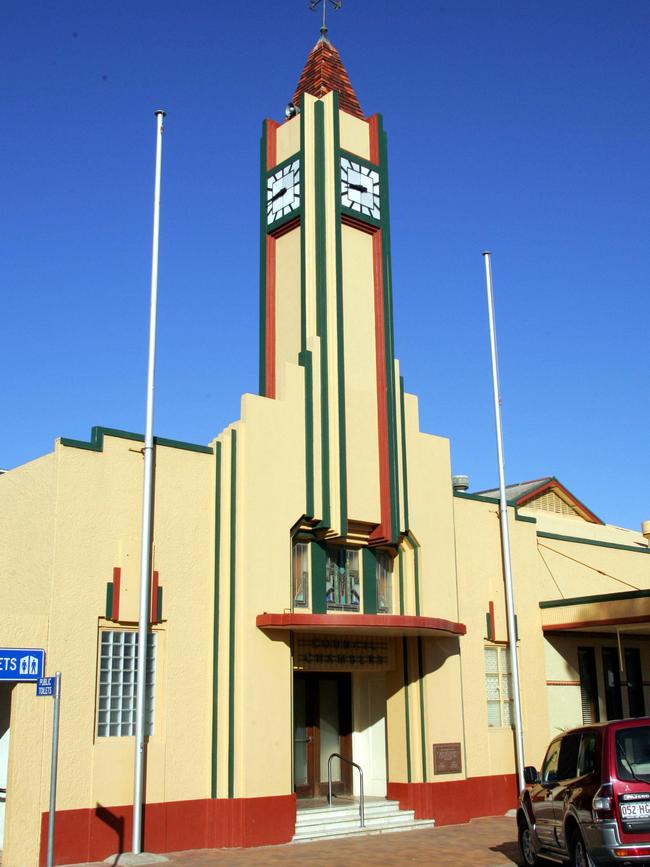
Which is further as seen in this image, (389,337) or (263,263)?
(263,263)

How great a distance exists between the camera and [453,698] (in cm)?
1998

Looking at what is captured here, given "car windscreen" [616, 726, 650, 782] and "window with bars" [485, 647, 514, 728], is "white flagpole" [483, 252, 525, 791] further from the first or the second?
"car windscreen" [616, 726, 650, 782]

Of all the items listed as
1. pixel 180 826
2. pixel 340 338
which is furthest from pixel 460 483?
pixel 180 826

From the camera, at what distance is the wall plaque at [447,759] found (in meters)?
19.4

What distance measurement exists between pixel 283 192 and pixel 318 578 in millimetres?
8280

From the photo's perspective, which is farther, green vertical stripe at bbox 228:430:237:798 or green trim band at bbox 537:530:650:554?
green trim band at bbox 537:530:650:554

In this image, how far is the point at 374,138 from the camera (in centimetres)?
2198

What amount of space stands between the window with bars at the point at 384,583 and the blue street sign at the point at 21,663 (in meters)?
7.18

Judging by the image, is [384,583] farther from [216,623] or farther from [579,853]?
[579,853]

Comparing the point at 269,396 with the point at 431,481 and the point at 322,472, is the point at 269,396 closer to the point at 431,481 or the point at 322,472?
the point at 322,472

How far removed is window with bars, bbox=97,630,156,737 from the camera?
16016mm

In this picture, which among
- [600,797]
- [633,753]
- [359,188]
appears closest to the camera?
[600,797]

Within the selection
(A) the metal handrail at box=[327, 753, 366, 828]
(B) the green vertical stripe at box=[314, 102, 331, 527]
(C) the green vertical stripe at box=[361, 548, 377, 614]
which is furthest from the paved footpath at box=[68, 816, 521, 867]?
(B) the green vertical stripe at box=[314, 102, 331, 527]

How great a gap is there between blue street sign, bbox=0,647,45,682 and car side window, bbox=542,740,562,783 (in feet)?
24.1
